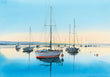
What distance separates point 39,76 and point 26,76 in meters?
1.82

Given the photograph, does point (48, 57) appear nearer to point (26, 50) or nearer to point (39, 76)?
point (39, 76)

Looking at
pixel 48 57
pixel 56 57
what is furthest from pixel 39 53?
pixel 56 57

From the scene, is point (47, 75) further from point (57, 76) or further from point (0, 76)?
point (0, 76)

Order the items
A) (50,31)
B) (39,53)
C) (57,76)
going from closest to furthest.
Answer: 1. (57,76)
2. (39,53)
3. (50,31)

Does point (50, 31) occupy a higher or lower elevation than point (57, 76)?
higher

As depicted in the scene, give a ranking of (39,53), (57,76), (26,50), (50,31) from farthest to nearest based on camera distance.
Result: (26,50), (50,31), (39,53), (57,76)

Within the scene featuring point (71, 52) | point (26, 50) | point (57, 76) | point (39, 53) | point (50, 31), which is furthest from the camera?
point (26, 50)

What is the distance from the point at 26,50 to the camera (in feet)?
203

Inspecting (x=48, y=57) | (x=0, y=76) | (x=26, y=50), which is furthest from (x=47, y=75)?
(x=26, y=50)

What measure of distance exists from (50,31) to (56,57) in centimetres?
663

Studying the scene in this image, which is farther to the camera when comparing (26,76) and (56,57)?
(56,57)

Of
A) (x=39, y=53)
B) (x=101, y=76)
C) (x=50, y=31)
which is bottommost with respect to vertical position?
(x=101, y=76)

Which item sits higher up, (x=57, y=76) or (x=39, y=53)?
(x=39, y=53)

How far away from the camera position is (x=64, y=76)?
62.7ft
